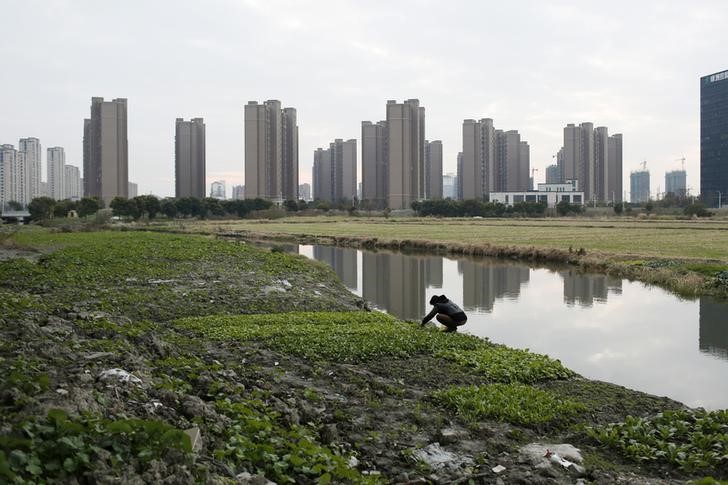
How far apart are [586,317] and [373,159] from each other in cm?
15787

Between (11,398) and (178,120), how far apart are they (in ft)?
559

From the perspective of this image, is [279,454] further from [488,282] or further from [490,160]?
[490,160]

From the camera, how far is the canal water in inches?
556

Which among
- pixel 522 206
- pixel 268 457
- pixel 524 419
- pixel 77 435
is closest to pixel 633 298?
pixel 524 419

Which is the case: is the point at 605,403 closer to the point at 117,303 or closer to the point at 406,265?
the point at 117,303

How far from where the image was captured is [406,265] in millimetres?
39500

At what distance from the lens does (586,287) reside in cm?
2917

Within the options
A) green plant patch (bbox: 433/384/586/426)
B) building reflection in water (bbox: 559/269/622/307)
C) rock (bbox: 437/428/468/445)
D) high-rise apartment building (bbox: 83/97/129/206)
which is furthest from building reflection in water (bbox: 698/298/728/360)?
high-rise apartment building (bbox: 83/97/129/206)

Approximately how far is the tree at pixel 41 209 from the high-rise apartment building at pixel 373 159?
321 ft

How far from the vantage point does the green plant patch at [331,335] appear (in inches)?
473

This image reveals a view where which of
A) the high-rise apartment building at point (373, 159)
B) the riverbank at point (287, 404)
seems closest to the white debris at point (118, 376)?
the riverbank at point (287, 404)

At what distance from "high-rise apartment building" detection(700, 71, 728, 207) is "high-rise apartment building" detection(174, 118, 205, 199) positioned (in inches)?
4848

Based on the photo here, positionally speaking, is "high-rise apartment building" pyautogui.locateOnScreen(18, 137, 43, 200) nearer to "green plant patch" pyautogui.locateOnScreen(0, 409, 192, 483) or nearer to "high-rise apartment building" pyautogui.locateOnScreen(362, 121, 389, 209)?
"high-rise apartment building" pyautogui.locateOnScreen(362, 121, 389, 209)

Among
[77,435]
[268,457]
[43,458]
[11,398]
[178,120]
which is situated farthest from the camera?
[178,120]
